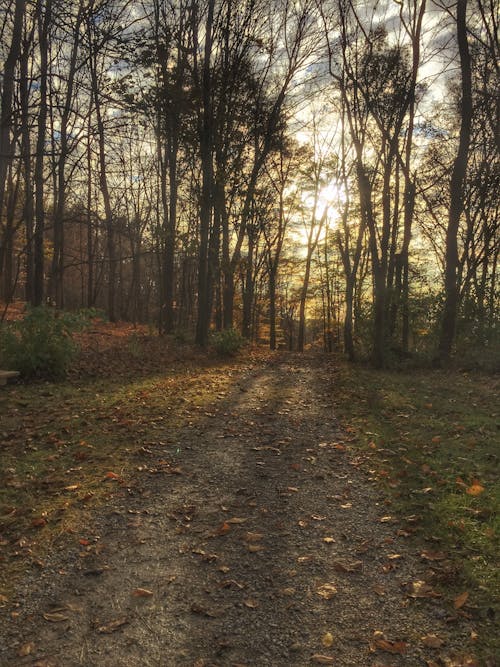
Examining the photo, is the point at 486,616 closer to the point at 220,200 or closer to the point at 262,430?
the point at 262,430

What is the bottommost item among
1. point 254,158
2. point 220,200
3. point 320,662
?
point 320,662

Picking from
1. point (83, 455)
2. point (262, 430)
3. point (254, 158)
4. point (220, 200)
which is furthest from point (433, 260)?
point (83, 455)

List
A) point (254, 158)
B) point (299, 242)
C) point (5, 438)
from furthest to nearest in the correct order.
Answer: point (299, 242)
point (254, 158)
point (5, 438)

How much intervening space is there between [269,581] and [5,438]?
4296 mm

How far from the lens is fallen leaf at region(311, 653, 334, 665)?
2488 millimetres

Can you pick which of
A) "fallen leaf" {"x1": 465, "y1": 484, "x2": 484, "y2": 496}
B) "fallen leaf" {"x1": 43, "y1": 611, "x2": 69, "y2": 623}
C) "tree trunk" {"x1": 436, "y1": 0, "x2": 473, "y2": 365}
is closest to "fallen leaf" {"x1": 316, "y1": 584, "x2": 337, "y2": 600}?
"fallen leaf" {"x1": 43, "y1": 611, "x2": 69, "y2": 623}

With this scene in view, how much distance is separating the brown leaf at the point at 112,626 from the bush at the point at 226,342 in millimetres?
11765

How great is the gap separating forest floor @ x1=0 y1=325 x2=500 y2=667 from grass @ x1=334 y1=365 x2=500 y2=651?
0.02 metres

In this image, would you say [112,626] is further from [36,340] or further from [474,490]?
[36,340]

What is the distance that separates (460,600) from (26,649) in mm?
2738

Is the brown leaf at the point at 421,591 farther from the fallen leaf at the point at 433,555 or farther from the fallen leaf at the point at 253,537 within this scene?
the fallen leaf at the point at 253,537

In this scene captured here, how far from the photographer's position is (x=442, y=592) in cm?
307

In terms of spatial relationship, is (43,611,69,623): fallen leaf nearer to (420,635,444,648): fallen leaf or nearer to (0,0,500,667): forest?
(0,0,500,667): forest

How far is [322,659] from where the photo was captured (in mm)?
2508
